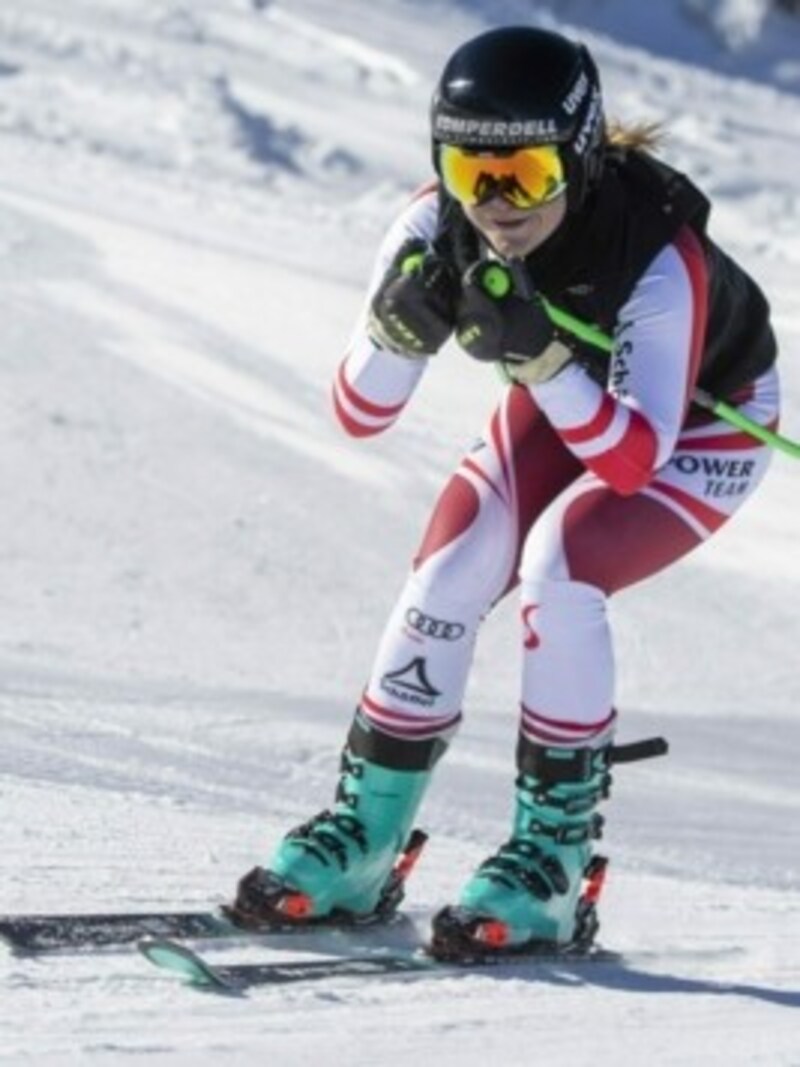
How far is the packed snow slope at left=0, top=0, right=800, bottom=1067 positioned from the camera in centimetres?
377

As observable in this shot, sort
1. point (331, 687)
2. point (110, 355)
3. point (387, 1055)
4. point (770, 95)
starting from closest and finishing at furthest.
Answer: point (387, 1055), point (331, 687), point (110, 355), point (770, 95)

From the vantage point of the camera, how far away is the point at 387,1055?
3436 millimetres

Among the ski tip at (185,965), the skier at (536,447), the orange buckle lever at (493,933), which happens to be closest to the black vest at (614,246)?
the skier at (536,447)

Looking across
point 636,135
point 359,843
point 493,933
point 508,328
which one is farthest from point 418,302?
point 493,933

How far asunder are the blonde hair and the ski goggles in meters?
0.29

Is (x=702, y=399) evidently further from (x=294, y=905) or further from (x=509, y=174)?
(x=294, y=905)

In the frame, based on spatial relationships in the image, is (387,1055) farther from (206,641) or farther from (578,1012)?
(206,641)

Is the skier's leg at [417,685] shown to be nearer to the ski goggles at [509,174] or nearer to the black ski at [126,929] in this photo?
the black ski at [126,929]

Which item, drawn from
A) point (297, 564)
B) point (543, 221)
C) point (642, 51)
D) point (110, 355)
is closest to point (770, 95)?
point (642, 51)

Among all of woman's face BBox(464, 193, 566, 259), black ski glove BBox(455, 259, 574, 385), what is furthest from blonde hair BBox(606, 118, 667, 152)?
black ski glove BBox(455, 259, 574, 385)

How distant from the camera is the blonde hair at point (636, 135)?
4.43 metres

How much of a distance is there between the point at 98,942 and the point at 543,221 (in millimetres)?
1395

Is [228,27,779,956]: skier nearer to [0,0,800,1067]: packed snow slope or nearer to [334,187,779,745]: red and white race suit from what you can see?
[334,187,779,745]: red and white race suit

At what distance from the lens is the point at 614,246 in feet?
13.7
